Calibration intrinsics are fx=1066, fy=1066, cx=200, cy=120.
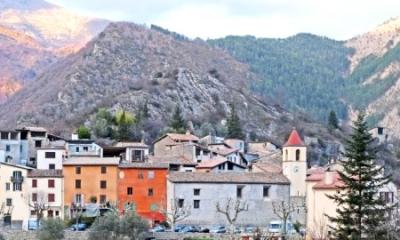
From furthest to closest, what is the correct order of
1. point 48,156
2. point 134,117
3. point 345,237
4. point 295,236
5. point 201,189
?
point 134,117 < point 48,156 < point 201,189 < point 295,236 < point 345,237

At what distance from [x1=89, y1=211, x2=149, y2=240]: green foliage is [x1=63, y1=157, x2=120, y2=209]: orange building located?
509 inches

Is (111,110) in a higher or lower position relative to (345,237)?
higher

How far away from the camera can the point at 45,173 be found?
94.2 m

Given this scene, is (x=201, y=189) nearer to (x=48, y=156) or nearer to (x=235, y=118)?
(x=48, y=156)

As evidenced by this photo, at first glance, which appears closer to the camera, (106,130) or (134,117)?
Answer: (106,130)

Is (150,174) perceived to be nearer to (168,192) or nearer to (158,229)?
(168,192)

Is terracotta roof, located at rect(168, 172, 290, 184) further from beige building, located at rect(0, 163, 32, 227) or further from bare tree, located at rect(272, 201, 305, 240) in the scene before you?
beige building, located at rect(0, 163, 32, 227)

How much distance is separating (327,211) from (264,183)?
343 inches

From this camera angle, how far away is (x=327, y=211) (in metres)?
84.9

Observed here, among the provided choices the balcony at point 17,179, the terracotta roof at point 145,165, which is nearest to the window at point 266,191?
the terracotta roof at point 145,165

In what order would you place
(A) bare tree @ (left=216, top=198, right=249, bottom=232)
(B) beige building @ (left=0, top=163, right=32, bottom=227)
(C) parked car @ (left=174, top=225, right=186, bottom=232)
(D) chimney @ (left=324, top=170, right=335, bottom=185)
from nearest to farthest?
1. (C) parked car @ (left=174, top=225, right=186, bottom=232)
2. (D) chimney @ (left=324, top=170, right=335, bottom=185)
3. (A) bare tree @ (left=216, top=198, right=249, bottom=232)
4. (B) beige building @ (left=0, top=163, right=32, bottom=227)

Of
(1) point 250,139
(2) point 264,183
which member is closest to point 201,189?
(2) point 264,183

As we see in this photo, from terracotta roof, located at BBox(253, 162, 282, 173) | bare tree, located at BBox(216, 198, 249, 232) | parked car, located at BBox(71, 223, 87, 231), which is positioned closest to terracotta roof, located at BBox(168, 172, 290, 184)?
bare tree, located at BBox(216, 198, 249, 232)

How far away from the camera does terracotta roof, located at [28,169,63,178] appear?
93.8 m
